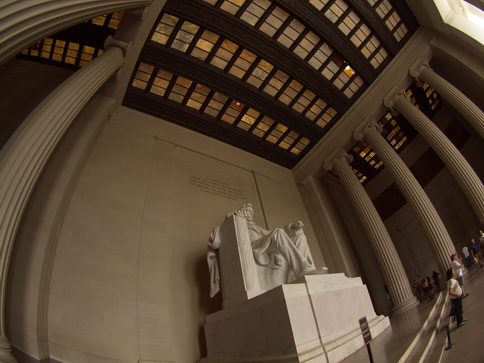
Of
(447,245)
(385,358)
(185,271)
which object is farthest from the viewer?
(447,245)

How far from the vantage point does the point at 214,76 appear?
37.7ft

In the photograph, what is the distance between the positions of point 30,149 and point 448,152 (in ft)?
41.9

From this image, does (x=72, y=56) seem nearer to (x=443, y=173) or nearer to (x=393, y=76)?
(x=393, y=76)

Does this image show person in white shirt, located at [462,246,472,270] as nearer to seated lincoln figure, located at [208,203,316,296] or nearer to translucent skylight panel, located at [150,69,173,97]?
seated lincoln figure, located at [208,203,316,296]

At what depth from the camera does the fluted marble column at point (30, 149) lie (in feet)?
12.3

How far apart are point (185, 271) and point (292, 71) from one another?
8.76m

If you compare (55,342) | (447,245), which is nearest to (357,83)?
(447,245)

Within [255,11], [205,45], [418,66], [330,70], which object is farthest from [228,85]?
[418,66]

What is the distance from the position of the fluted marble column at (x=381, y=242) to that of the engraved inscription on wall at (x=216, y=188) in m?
5.03

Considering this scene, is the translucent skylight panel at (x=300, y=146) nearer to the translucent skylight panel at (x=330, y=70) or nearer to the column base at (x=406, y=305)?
the translucent skylight panel at (x=330, y=70)

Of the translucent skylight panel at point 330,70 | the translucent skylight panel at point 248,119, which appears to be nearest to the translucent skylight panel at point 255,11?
the translucent skylight panel at point 248,119

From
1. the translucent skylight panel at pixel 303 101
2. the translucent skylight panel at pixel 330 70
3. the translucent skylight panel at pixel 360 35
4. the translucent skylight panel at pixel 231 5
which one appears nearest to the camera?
the translucent skylight panel at pixel 231 5

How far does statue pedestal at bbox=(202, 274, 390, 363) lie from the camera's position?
427cm

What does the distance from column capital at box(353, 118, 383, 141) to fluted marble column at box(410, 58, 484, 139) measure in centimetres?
234
